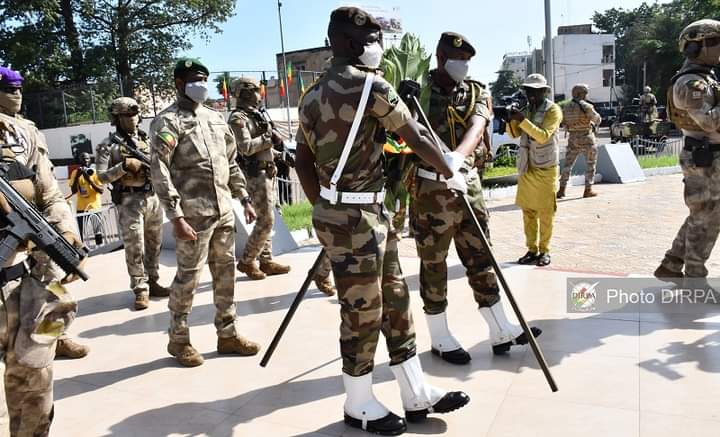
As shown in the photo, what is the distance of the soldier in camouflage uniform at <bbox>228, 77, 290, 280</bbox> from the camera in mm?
5742

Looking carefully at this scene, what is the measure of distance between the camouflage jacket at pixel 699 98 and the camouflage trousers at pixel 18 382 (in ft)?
13.7

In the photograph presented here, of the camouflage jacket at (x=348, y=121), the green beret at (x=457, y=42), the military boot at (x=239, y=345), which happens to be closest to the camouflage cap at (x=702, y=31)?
the green beret at (x=457, y=42)

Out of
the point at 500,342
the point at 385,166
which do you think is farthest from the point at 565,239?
the point at 385,166

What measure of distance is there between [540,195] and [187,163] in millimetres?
3677

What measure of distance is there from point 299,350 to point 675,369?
7.73ft

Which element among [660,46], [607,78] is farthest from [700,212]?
[607,78]

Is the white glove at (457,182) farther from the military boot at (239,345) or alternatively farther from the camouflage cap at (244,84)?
the camouflage cap at (244,84)

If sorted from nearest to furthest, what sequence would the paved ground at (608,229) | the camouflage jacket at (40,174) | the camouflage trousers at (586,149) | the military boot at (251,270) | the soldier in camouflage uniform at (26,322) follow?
the soldier in camouflage uniform at (26,322), the camouflage jacket at (40,174), the military boot at (251,270), the paved ground at (608,229), the camouflage trousers at (586,149)

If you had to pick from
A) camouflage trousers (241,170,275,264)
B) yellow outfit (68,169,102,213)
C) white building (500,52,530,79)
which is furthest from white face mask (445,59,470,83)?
white building (500,52,530,79)

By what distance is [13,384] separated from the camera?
234cm

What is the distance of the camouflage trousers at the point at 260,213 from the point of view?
596cm

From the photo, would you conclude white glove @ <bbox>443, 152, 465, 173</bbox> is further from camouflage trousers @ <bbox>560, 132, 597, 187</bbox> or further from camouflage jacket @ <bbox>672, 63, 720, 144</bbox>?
camouflage trousers @ <bbox>560, 132, 597, 187</bbox>

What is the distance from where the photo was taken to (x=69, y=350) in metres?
4.16

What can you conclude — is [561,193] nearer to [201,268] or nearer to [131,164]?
[131,164]
